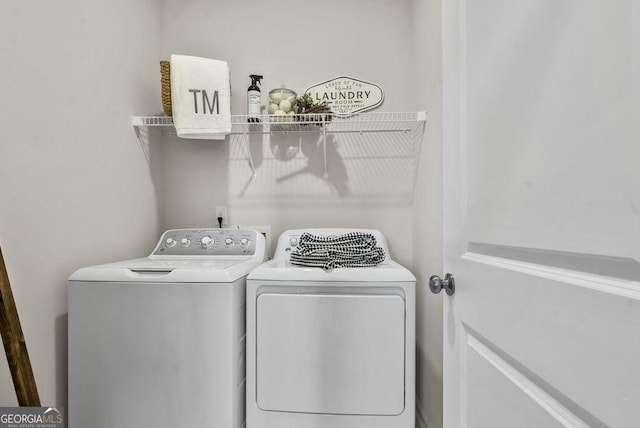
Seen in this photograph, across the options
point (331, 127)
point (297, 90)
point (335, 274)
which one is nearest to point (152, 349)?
point (335, 274)

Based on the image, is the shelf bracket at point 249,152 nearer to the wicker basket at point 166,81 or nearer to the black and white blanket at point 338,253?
the wicker basket at point 166,81

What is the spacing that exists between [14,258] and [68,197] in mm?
301

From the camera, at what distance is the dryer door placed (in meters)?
1.29

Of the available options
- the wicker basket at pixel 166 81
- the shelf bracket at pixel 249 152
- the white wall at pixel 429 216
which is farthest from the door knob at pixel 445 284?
the wicker basket at pixel 166 81

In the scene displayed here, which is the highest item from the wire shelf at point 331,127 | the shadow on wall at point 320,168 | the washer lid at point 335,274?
the wire shelf at point 331,127

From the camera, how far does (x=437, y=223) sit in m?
1.47

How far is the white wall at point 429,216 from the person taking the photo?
146 cm

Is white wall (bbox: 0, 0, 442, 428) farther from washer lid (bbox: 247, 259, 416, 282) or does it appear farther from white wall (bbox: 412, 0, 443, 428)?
washer lid (bbox: 247, 259, 416, 282)

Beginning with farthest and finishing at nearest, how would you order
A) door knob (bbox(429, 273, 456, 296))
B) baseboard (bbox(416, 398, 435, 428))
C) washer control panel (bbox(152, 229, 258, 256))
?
washer control panel (bbox(152, 229, 258, 256)) → baseboard (bbox(416, 398, 435, 428)) → door knob (bbox(429, 273, 456, 296))

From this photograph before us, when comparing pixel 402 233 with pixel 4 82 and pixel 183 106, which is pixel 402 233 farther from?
pixel 4 82

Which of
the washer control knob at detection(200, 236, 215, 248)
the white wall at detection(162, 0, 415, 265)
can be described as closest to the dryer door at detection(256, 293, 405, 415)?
the washer control knob at detection(200, 236, 215, 248)

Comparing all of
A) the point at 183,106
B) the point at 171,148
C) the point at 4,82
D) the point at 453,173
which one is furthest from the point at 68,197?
the point at 453,173

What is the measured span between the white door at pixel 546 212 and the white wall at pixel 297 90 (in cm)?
114

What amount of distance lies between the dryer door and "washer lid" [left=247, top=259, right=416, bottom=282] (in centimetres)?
7
